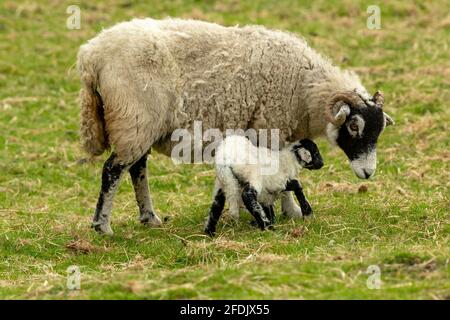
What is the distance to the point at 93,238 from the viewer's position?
9.63 meters

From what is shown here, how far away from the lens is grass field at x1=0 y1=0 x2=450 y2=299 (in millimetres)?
7395

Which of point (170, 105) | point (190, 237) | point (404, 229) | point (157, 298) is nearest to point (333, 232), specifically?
point (404, 229)

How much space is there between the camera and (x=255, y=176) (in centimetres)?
921

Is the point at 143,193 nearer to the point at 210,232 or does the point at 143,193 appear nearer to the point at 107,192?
the point at 107,192

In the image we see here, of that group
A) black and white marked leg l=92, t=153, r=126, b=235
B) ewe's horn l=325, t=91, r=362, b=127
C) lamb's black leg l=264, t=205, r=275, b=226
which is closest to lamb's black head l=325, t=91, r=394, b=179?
ewe's horn l=325, t=91, r=362, b=127

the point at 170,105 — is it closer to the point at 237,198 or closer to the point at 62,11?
the point at 237,198

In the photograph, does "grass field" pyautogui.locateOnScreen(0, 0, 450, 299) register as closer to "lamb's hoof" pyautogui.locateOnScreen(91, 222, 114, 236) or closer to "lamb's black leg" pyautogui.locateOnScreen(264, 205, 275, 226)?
"lamb's hoof" pyautogui.locateOnScreen(91, 222, 114, 236)

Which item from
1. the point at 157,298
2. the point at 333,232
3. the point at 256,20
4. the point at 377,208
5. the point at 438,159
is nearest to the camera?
the point at 157,298

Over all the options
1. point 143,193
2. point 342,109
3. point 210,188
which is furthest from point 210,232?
point 210,188

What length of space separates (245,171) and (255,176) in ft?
0.42

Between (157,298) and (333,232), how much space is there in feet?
8.95

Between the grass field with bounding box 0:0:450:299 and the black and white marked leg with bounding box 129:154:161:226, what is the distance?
172 millimetres

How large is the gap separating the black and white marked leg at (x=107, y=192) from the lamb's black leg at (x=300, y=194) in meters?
1.71

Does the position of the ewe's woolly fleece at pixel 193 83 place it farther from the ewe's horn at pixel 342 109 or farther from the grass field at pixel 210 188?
the grass field at pixel 210 188
